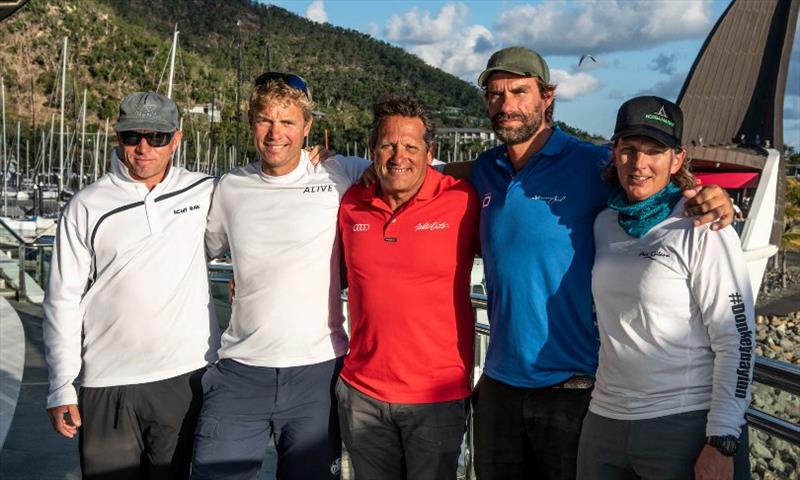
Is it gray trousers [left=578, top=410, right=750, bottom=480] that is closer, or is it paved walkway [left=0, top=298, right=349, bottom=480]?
gray trousers [left=578, top=410, right=750, bottom=480]

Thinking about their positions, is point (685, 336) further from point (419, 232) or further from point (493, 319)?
point (419, 232)

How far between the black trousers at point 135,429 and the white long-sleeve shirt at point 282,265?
0.30m

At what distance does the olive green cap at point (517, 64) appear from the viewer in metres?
3.29

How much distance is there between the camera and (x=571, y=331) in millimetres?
3105

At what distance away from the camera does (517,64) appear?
3.29m

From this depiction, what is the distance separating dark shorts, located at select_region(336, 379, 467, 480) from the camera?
318 cm

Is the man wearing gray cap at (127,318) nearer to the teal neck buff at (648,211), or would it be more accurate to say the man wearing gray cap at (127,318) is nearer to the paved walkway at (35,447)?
the paved walkway at (35,447)

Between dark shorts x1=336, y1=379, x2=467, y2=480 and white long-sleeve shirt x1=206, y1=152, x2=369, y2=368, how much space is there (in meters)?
0.26

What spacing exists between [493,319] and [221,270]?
2.51 meters

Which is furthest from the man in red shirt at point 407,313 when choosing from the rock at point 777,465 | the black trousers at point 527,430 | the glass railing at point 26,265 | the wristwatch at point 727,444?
the glass railing at point 26,265

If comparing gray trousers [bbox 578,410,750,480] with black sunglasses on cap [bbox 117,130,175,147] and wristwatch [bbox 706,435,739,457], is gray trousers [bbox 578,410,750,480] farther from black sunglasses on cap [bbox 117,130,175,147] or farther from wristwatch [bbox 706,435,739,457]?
black sunglasses on cap [bbox 117,130,175,147]

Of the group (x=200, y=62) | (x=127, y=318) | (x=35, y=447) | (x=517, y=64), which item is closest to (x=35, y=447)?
(x=35, y=447)

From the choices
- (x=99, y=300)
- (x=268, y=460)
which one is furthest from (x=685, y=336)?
(x=268, y=460)

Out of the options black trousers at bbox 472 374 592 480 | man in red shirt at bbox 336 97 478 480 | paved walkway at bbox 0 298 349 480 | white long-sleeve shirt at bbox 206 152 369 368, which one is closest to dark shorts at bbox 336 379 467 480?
man in red shirt at bbox 336 97 478 480
